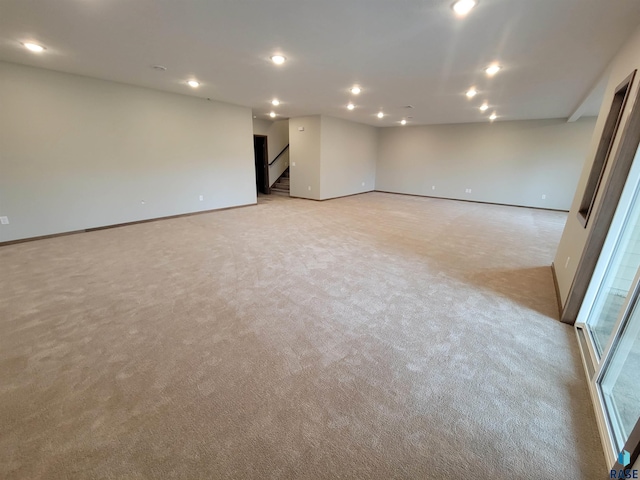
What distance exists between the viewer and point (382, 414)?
151 centimetres

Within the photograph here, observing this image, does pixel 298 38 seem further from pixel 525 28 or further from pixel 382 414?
pixel 382 414

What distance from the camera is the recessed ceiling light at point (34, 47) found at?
310 centimetres

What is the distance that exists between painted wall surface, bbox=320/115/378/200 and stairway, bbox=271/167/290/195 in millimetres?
1887

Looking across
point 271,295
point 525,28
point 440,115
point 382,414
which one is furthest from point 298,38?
point 440,115

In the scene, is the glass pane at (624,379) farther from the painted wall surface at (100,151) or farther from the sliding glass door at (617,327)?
the painted wall surface at (100,151)

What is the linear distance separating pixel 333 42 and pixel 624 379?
3.52m

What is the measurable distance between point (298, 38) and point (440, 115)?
5863mm

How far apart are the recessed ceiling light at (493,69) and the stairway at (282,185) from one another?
6.94 m

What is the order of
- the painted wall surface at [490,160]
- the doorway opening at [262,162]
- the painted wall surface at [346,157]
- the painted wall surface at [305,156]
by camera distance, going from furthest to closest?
the doorway opening at [262,162] → the painted wall surface at [346,157] → the painted wall surface at [305,156] → the painted wall surface at [490,160]

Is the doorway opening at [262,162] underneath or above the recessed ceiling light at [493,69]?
underneath

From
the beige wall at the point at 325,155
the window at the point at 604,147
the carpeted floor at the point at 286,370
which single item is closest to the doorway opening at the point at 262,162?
the beige wall at the point at 325,155

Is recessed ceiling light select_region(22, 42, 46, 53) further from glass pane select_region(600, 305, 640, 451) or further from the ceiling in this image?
glass pane select_region(600, 305, 640, 451)

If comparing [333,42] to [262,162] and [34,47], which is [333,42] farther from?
[262,162]

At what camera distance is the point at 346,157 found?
909cm
